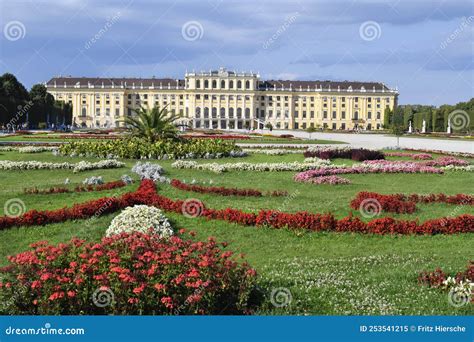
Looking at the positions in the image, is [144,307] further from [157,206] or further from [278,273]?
[157,206]

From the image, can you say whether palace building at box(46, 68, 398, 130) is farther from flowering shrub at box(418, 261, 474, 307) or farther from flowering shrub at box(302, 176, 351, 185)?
flowering shrub at box(418, 261, 474, 307)

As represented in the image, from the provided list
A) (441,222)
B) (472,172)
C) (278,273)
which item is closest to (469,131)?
(472,172)

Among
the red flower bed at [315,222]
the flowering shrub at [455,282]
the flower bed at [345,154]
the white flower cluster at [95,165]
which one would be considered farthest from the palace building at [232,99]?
the flowering shrub at [455,282]

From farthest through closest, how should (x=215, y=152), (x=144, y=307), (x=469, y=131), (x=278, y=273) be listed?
(x=469, y=131) → (x=215, y=152) → (x=278, y=273) → (x=144, y=307)

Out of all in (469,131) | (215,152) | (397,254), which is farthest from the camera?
(469,131)

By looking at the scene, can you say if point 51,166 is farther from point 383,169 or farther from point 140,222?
point 383,169

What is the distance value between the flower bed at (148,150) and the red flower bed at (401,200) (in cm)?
797

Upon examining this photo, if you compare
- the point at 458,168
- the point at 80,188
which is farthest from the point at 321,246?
the point at 458,168

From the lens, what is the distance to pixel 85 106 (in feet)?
299

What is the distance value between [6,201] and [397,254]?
5997 millimetres

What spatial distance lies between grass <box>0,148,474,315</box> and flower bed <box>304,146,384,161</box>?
449 centimetres

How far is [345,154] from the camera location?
18000 mm

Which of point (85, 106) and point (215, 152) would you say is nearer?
point (215, 152)

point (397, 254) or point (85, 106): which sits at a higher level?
point (85, 106)
